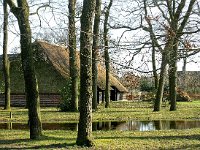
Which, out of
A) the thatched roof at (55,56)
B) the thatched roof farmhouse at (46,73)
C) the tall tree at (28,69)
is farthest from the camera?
the thatched roof at (55,56)

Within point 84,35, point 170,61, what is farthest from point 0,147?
point 170,61

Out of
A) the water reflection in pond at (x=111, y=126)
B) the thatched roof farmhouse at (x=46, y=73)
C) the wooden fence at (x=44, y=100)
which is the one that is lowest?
the water reflection in pond at (x=111, y=126)

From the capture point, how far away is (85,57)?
14.8 m

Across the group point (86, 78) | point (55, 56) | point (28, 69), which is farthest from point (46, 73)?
point (86, 78)

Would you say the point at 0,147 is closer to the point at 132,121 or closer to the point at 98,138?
the point at 98,138

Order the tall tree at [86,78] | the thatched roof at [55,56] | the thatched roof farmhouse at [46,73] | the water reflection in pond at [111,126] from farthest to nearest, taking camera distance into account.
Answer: the thatched roof at [55,56], the thatched roof farmhouse at [46,73], the water reflection in pond at [111,126], the tall tree at [86,78]

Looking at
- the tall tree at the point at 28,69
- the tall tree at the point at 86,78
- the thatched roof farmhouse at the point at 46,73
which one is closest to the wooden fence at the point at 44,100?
the thatched roof farmhouse at the point at 46,73

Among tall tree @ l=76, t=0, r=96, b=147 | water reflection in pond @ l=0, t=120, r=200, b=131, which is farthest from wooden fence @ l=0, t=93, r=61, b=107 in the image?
tall tree @ l=76, t=0, r=96, b=147

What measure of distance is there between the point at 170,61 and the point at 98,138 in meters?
6.24

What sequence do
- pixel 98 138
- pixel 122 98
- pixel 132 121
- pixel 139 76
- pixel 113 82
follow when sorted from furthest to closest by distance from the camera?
pixel 122 98 → pixel 113 82 → pixel 132 121 → pixel 98 138 → pixel 139 76

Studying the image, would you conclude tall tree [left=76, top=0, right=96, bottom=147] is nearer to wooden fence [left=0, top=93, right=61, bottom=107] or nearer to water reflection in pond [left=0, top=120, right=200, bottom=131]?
water reflection in pond [left=0, top=120, right=200, bottom=131]

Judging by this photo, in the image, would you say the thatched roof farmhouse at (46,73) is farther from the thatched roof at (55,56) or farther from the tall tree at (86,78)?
the tall tree at (86,78)

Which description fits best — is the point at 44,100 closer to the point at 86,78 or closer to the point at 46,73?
the point at 46,73

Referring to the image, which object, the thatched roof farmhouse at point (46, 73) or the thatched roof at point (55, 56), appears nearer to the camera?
the thatched roof farmhouse at point (46, 73)
